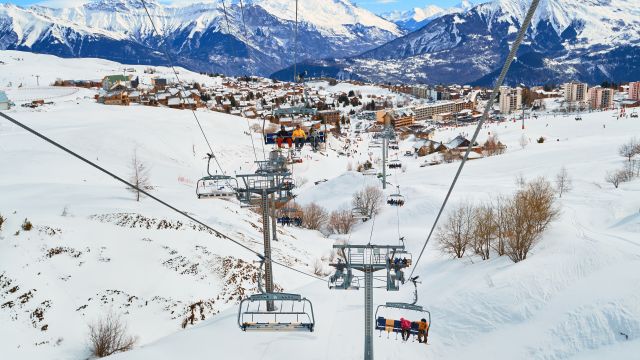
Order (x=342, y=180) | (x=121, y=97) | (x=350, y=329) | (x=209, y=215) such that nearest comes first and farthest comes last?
(x=350, y=329)
(x=209, y=215)
(x=342, y=180)
(x=121, y=97)

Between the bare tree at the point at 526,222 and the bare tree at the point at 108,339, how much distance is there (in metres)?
19.6

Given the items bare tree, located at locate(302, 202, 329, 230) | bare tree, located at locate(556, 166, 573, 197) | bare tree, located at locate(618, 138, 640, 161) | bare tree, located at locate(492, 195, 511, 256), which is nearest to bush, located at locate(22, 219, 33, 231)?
bare tree, located at locate(302, 202, 329, 230)

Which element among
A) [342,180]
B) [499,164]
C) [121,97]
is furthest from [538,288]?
[121,97]

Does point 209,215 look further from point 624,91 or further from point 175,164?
point 624,91

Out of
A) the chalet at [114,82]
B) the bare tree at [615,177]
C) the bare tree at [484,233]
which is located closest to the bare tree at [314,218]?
the bare tree at [484,233]

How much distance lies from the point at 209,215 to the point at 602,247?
999 inches

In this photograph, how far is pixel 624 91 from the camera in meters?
183

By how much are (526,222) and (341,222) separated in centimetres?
2045

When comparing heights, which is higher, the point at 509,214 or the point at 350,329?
the point at 509,214

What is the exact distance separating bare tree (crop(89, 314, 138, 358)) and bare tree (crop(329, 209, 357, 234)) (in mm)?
25450

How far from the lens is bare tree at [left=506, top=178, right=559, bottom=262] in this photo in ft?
80.0

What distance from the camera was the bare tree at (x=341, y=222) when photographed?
4281cm

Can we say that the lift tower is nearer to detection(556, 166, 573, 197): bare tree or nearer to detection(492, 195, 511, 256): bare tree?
detection(492, 195, 511, 256): bare tree

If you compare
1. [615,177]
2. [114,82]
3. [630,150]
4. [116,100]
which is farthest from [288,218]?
[114,82]
